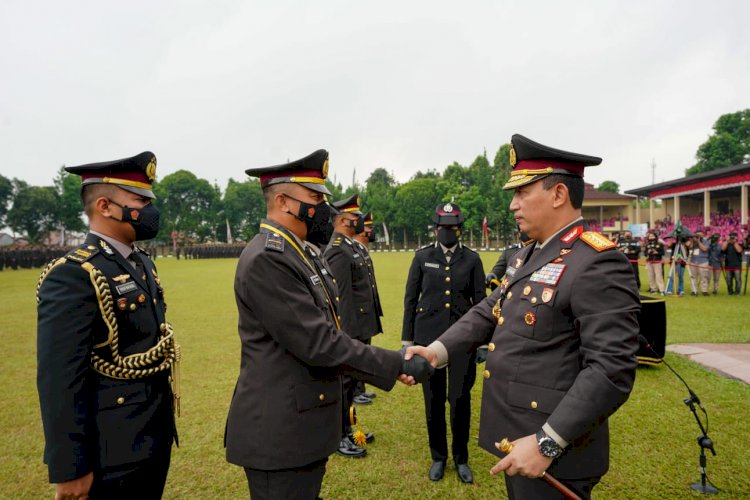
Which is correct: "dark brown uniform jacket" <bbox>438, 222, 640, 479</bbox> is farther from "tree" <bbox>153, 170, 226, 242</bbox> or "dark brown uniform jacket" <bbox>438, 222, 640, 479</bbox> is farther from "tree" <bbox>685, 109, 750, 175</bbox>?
"tree" <bbox>153, 170, 226, 242</bbox>

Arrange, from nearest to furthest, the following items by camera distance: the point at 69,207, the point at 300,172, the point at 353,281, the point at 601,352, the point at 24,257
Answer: the point at 601,352
the point at 300,172
the point at 353,281
the point at 24,257
the point at 69,207

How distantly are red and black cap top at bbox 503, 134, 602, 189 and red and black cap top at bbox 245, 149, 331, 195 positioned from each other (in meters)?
1.11

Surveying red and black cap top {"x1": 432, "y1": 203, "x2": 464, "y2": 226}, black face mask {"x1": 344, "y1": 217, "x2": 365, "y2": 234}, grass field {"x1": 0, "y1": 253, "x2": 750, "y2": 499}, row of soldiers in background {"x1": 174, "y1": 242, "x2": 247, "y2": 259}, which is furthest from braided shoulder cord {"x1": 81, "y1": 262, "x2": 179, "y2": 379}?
row of soldiers in background {"x1": 174, "y1": 242, "x2": 247, "y2": 259}

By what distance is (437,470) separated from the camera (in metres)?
4.21

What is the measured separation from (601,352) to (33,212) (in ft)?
253

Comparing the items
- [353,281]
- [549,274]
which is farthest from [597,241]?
[353,281]

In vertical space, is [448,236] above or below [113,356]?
above

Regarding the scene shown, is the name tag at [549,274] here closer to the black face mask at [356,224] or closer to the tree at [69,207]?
the black face mask at [356,224]

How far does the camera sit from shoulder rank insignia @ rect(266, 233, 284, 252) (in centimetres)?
239

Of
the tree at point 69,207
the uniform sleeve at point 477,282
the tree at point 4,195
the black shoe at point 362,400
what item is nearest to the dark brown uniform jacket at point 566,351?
the uniform sleeve at point 477,282

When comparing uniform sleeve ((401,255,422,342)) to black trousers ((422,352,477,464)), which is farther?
uniform sleeve ((401,255,422,342))

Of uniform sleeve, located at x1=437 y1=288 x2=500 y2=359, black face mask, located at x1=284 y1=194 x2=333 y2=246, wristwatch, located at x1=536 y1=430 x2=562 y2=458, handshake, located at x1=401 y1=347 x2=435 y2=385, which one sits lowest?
wristwatch, located at x1=536 y1=430 x2=562 y2=458

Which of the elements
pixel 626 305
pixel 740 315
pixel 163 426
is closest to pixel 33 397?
pixel 163 426

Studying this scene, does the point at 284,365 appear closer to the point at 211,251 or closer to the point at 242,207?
the point at 211,251
